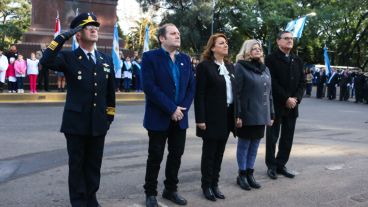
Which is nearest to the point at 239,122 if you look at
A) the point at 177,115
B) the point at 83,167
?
the point at 177,115

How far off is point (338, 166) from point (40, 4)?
15.6 meters

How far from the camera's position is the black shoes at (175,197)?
195 inches

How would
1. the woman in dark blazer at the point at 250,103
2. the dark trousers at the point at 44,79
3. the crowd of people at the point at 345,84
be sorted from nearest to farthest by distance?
the woman in dark blazer at the point at 250,103
the dark trousers at the point at 44,79
the crowd of people at the point at 345,84

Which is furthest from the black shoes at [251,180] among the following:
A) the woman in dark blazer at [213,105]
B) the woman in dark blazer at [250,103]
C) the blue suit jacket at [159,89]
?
the blue suit jacket at [159,89]

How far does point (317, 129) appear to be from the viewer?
1152 cm

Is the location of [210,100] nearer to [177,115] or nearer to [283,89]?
[177,115]

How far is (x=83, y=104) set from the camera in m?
4.32

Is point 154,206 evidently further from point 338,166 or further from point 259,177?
point 338,166

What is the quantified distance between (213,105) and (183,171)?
1691 mm

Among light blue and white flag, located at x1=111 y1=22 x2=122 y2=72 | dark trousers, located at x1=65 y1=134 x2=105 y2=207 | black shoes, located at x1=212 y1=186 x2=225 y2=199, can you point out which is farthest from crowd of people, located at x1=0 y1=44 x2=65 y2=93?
dark trousers, located at x1=65 y1=134 x2=105 y2=207

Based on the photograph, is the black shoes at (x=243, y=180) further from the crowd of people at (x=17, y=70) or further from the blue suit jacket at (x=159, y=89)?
the crowd of people at (x=17, y=70)

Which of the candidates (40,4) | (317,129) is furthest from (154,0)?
(317,129)

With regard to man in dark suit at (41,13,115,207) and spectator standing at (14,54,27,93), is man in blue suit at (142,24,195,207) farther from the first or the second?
spectator standing at (14,54,27,93)

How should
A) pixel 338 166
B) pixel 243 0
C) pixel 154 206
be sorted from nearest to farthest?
pixel 154 206 < pixel 338 166 < pixel 243 0
